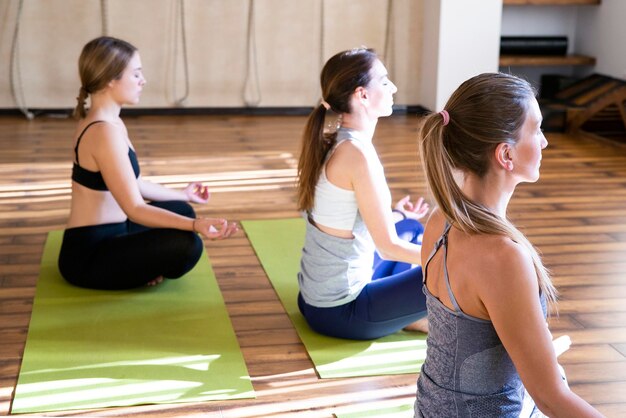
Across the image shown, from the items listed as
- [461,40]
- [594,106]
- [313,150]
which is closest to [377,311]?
[313,150]

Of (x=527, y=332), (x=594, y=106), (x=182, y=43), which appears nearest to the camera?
(x=527, y=332)

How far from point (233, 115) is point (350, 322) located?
4.52 metres

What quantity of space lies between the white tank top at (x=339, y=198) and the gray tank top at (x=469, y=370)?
1058mm

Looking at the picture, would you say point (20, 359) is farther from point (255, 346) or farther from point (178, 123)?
point (178, 123)

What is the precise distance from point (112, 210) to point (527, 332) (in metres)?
2.16

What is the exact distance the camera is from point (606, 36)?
715cm

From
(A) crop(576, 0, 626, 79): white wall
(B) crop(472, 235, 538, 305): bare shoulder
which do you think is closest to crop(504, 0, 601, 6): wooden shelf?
(A) crop(576, 0, 626, 79): white wall

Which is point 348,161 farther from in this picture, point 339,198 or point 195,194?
point 195,194

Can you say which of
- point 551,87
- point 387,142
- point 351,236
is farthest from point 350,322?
point 551,87

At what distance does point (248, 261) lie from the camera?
12.6ft

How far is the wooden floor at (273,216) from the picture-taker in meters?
2.71

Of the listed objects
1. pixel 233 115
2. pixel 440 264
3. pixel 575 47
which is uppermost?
pixel 440 264

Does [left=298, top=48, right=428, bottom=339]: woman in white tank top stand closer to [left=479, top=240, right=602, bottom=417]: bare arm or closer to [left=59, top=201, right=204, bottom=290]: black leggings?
[left=59, top=201, right=204, bottom=290]: black leggings

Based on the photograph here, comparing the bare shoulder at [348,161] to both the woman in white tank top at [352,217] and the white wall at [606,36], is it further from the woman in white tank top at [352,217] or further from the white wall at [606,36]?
the white wall at [606,36]
